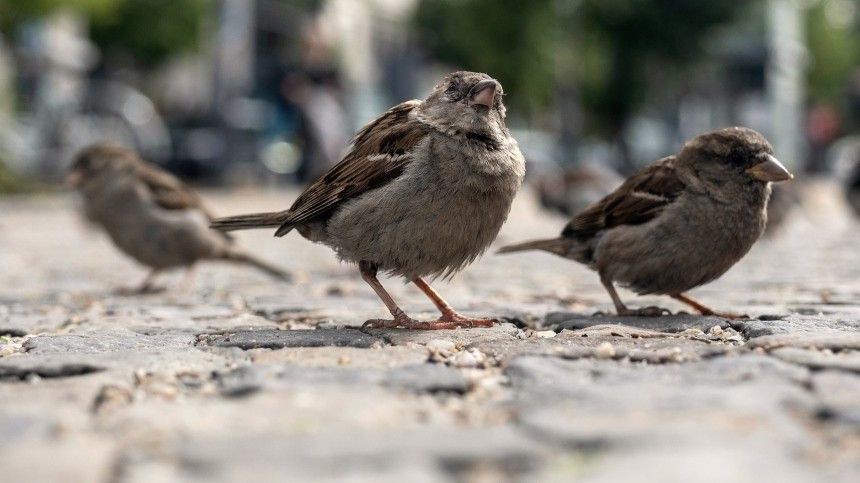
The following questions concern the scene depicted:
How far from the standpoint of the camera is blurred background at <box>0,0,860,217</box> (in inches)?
617

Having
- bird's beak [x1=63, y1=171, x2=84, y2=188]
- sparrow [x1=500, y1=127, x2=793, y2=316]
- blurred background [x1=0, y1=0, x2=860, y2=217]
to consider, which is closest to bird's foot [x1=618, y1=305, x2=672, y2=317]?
sparrow [x1=500, y1=127, x2=793, y2=316]

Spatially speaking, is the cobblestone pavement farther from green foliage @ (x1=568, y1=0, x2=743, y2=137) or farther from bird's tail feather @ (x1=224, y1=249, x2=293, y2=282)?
green foliage @ (x1=568, y1=0, x2=743, y2=137)

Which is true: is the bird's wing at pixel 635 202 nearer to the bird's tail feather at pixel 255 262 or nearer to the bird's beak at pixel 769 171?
the bird's beak at pixel 769 171

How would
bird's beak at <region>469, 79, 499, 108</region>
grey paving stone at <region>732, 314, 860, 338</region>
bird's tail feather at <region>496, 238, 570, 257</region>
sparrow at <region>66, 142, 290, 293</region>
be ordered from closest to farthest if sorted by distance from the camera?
grey paving stone at <region>732, 314, 860, 338</region>, bird's beak at <region>469, 79, 499, 108</region>, bird's tail feather at <region>496, 238, 570, 257</region>, sparrow at <region>66, 142, 290, 293</region>

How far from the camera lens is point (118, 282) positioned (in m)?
A: 7.04

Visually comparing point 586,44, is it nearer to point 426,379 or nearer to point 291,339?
point 291,339

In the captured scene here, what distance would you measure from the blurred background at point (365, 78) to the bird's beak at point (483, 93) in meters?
7.18

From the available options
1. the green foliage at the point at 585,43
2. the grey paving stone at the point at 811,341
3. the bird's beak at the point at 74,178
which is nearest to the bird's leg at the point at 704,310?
the grey paving stone at the point at 811,341

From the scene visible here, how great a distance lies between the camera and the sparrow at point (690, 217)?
4.32 meters

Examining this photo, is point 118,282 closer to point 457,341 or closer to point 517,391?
point 457,341

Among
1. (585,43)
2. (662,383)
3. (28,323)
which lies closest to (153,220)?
(28,323)

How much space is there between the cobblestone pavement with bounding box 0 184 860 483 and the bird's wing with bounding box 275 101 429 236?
0.46 metres

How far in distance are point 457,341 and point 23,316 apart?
215cm

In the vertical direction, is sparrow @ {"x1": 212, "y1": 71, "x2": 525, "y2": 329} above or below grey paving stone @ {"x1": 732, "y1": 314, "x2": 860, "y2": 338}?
above
